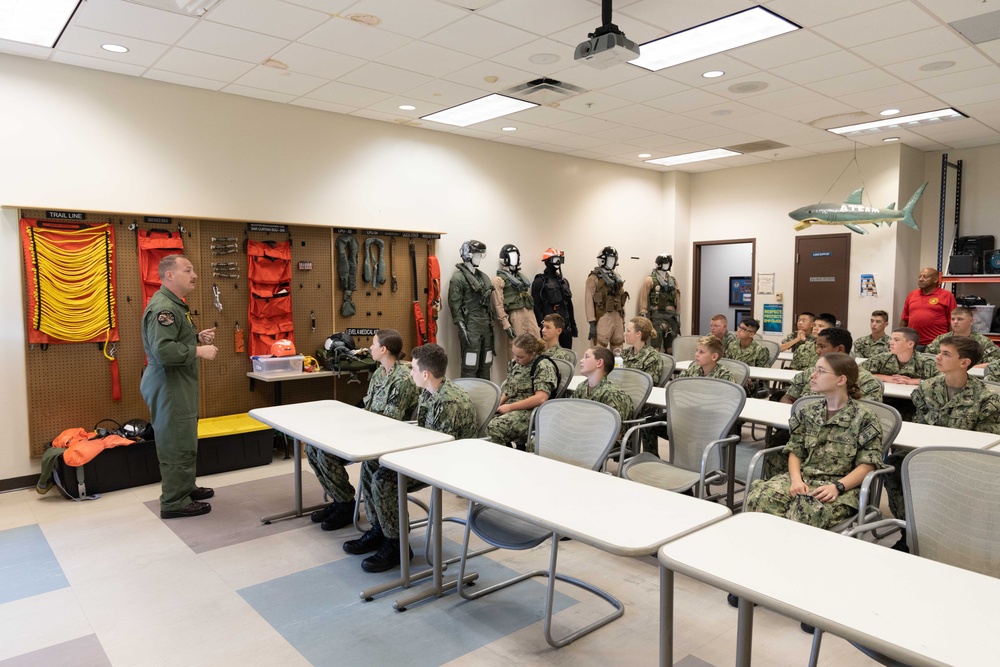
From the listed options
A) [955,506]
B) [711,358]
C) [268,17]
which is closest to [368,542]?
[711,358]

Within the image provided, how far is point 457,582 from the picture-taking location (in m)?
3.17

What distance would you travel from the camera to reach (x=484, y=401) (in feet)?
13.1

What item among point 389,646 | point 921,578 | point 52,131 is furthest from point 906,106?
point 52,131

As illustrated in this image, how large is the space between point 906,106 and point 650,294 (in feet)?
12.5

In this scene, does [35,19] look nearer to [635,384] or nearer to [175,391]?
[175,391]

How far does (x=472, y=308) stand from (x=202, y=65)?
3.44 meters

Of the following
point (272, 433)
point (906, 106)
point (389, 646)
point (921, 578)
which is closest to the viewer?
point (921, 578)

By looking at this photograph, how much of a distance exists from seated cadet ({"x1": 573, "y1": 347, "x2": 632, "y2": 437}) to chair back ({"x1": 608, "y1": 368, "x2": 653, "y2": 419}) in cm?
28

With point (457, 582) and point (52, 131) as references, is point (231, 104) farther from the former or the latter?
point (457, 582)

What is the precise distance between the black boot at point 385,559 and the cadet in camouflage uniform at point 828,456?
1774 millimetres

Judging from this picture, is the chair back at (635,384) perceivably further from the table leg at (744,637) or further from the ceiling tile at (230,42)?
the ceiling tile at (230,42)

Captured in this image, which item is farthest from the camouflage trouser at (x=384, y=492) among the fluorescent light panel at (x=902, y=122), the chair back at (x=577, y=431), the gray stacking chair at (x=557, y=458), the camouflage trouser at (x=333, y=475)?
the fluorescent light panel at (x=902, y=122)

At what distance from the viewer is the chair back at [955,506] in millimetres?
2100

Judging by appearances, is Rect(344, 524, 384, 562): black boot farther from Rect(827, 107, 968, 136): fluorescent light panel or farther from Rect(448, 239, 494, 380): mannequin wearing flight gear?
Rect(827, 107, 968, 136): fluorescent light panel
